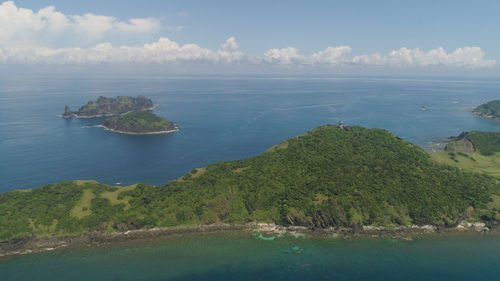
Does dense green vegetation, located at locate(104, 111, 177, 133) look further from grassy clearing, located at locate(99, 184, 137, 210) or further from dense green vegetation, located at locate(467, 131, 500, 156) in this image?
dense green vegetation, located at locate(467, 131, 500, 156)

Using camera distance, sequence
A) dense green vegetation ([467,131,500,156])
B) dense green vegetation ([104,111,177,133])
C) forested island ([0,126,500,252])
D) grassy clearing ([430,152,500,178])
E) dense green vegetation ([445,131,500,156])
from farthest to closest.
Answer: dense green vegetation ([104,111,177,133]) → dense green vegetation ([445,131,500,156]) → dense green vegetation ([467,131,500,156]) → grassy clearing ([430,152,500,178]) → forested island ([0,126,500,252])

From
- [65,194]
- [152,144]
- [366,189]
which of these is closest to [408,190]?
[366,189]

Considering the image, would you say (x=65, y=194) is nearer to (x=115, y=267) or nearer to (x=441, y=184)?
(x=115, y=267)

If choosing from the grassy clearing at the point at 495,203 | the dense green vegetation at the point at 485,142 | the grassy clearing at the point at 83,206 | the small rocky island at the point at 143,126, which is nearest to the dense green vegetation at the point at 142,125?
the small rocky island at the point at 143,126

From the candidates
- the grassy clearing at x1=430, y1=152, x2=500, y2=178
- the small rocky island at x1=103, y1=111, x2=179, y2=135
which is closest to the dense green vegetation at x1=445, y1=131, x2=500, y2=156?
the grassy clearing at x1=430, y1=152, x2=500, y2=178

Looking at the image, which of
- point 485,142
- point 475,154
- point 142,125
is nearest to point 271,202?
point 475,154

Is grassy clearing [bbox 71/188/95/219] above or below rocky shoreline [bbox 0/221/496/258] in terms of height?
above

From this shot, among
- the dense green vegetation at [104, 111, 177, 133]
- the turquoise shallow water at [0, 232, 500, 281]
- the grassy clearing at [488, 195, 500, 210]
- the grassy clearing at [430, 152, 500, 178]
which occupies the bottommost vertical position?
the turquoise shallow water at [0, 232, 500, 281]
